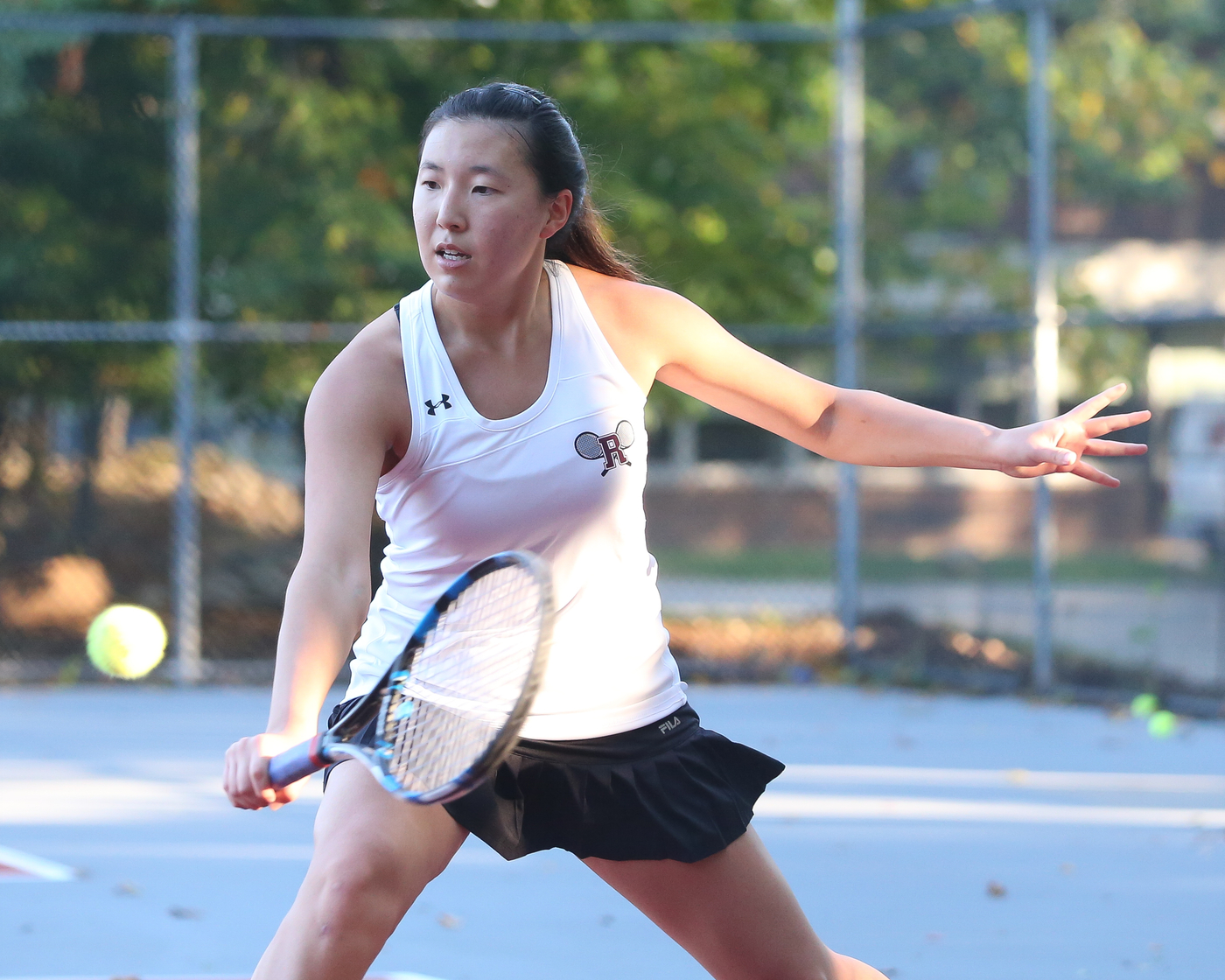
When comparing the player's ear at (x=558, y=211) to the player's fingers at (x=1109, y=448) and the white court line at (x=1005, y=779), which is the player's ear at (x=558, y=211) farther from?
the white court line at (x=1005, y=779)

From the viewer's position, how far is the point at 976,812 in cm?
604

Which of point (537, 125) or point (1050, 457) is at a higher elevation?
point (537, 125)

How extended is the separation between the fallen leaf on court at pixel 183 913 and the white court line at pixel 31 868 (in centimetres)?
54

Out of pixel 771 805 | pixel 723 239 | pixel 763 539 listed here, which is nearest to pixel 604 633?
pixel 771 805

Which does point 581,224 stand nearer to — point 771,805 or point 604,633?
point 604,633

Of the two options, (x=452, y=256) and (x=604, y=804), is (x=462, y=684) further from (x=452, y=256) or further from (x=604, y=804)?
(x=452, y=256)

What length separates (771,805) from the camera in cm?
616

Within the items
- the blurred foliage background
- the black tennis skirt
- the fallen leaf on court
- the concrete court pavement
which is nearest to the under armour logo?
the black tennis skirt

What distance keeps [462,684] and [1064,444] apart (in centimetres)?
121

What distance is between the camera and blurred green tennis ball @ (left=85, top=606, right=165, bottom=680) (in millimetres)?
3592

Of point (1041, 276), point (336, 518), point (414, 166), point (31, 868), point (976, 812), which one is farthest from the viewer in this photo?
point (414, 166)

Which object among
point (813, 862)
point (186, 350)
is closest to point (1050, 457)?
point (813, 862)

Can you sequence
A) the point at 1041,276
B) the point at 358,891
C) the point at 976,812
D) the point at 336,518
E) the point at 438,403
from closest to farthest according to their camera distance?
the point at 358,891 < the point at 336,518 < the point at 438,403 < the point at 976,812 < the point at 1041,276

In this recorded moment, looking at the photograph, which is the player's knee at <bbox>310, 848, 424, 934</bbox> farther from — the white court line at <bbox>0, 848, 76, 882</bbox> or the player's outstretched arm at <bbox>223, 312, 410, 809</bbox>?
the white court line at <bbox>0, 848, 76, 882</bbox>
